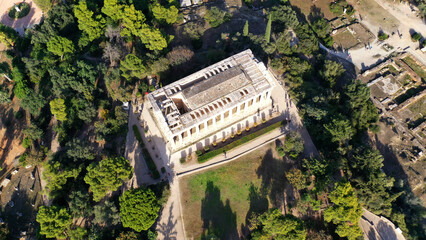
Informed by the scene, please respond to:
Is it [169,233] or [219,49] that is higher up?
[219,49]

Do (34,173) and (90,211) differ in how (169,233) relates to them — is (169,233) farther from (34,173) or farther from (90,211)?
(34,173)

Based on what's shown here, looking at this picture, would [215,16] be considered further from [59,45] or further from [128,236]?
[128,236]

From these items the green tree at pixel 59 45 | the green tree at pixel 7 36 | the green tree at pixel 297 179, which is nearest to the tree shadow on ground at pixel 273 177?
the green tree at pixel 297 179

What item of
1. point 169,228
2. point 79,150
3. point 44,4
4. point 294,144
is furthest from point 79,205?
point 44,4

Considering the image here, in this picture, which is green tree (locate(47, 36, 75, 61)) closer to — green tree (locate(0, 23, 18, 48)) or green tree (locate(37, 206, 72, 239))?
green tree (locate(0, 23, 18, 48))

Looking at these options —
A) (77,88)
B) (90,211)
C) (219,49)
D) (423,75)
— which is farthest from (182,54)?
(423,75)

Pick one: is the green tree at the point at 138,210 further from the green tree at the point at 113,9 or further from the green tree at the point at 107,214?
the green tree at the point at 113,9
